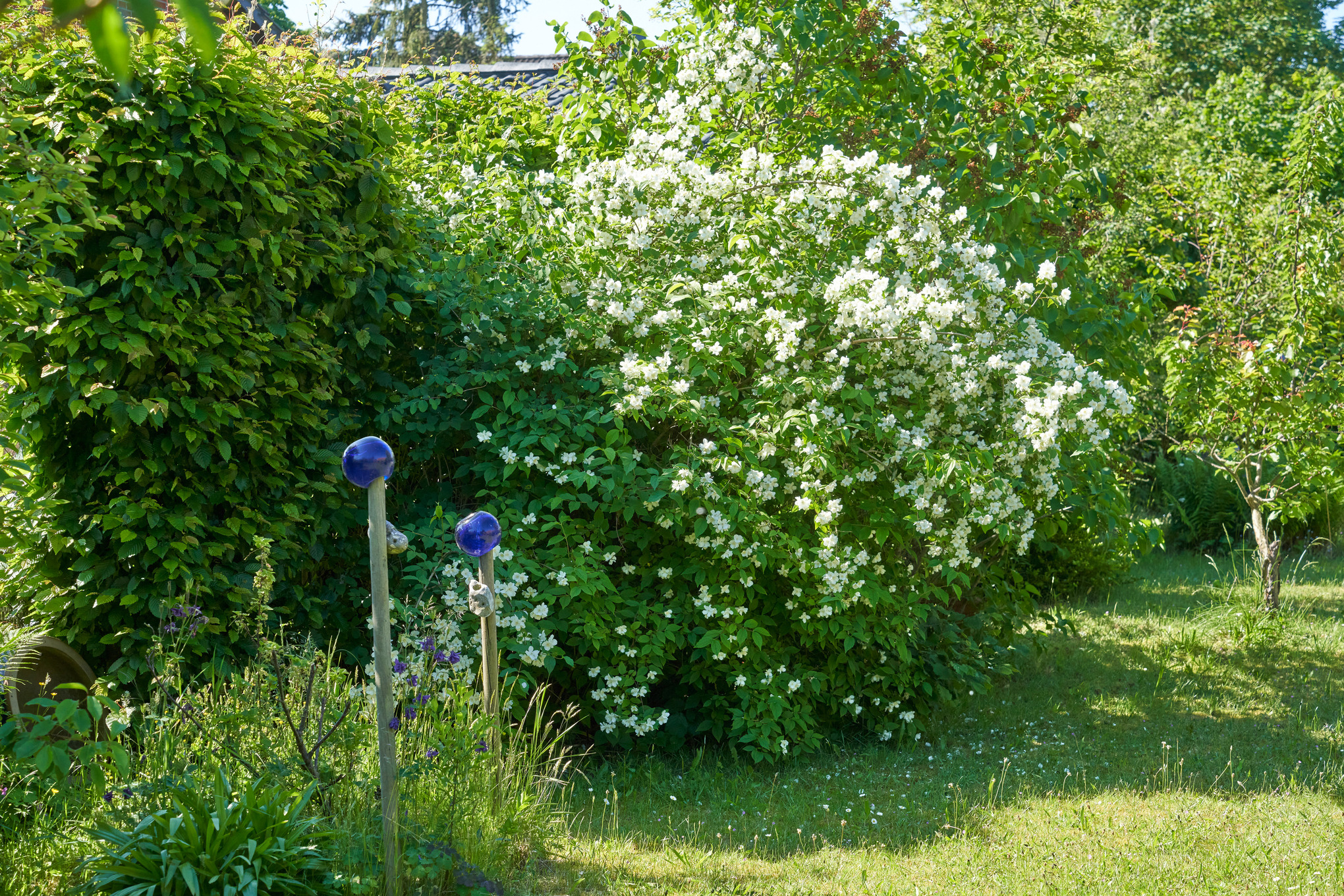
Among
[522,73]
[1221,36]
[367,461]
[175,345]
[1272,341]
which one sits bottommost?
[367,461]

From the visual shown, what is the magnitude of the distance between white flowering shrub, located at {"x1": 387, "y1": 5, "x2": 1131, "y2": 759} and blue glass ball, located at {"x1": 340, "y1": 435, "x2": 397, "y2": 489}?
57.2 inches

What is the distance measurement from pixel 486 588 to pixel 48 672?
1.85m

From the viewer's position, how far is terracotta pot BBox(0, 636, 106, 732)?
382cm

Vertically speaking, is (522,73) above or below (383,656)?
above

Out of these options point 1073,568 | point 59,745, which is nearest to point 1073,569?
point 1073,568

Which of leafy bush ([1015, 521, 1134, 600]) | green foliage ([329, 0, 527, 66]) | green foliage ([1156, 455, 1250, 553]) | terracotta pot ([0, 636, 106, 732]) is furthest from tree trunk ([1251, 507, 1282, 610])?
green foliage ([329, 0, 527, 66])

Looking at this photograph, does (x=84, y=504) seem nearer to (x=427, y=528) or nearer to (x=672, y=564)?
(x=427, y=528)

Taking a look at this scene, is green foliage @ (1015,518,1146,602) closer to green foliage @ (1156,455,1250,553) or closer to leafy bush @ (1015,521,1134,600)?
leafy bush @ (1015,521,1134,600)

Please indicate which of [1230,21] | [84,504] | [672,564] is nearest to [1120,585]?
[672,564]

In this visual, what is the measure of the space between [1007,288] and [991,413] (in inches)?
32.2

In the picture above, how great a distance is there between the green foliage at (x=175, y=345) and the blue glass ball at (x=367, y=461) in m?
1.37

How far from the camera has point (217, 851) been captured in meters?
2.75

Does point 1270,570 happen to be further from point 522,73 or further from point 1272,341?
point 522,73

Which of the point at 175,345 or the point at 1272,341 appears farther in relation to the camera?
the point at 1272,341
